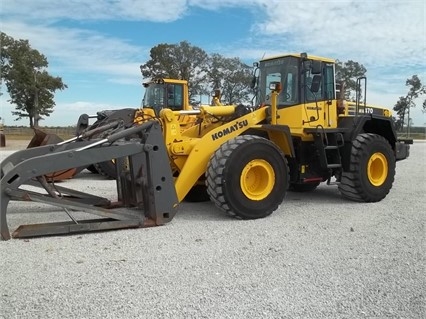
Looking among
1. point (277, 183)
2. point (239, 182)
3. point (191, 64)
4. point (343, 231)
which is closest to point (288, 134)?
point (277, 183)

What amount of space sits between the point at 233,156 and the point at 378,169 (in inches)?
140

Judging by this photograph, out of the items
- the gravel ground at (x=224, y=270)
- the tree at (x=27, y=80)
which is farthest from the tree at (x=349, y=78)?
the tree at (x=27, y=80)

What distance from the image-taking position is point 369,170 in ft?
27.5

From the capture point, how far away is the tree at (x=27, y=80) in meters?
49.3

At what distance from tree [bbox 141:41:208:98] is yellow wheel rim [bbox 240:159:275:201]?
123 feet

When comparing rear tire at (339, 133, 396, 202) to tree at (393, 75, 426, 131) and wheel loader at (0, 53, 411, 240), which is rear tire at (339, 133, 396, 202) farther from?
tree at (393, 75, 426, 131)

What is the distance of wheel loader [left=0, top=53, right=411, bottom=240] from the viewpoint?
5766 mm

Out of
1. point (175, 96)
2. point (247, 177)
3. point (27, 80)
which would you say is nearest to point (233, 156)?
point (247, 177)

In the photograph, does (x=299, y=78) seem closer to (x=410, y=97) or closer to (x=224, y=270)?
(x=224, y=270)

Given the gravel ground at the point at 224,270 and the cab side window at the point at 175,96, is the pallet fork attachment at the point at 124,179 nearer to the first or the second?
the gravel ground at the point at 224,270

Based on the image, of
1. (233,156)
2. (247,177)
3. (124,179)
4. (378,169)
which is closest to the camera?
(233,156)

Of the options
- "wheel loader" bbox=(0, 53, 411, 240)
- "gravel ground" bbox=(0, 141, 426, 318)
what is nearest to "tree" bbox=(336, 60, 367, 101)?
"wheel loader" bbox=(0, 53, 411, 240)

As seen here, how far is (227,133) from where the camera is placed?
278 inches

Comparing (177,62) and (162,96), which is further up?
(177,62)
